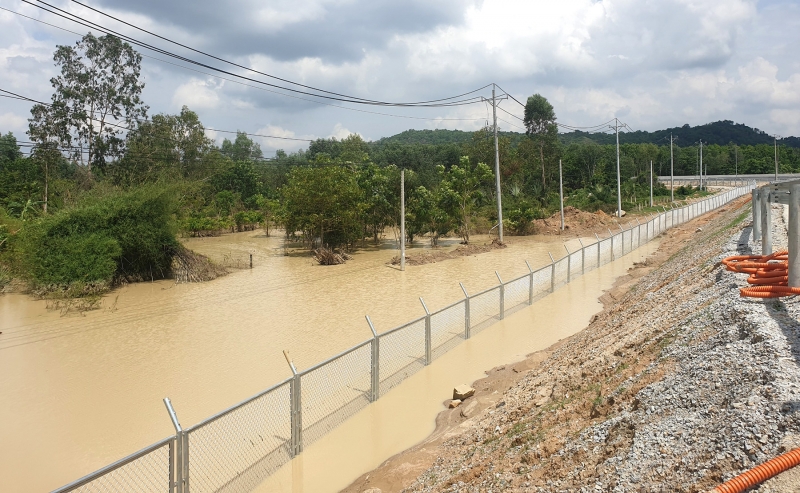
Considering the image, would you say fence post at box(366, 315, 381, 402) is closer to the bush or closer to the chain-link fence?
the chain-link fence

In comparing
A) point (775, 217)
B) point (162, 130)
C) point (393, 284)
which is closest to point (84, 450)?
point (393, 284)

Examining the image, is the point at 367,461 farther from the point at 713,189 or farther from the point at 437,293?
the point at 713,189

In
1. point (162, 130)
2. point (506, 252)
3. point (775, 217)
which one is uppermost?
point (162, 130)

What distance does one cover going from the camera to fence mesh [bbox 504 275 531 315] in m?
15.5

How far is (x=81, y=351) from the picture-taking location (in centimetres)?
1420

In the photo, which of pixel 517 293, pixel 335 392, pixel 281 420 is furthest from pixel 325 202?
pixel 281 420

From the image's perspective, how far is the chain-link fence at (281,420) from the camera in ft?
20.7

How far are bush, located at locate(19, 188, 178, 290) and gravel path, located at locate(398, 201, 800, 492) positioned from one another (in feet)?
61.7

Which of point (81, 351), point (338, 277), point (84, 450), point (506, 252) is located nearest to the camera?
point (84, 450)

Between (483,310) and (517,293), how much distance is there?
2.46m

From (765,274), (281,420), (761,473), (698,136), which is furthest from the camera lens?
(698,136)

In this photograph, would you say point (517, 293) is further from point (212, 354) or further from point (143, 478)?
point (143, 478)

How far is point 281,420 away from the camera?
7.73 m

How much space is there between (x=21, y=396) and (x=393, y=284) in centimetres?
1423
